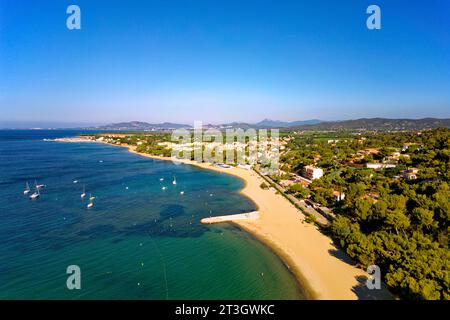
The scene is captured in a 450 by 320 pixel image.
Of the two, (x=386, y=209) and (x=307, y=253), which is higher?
(x=386, y=209)

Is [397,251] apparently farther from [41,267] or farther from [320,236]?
[41,267]

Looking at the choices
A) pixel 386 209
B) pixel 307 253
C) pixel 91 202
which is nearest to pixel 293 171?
pixel 386 209

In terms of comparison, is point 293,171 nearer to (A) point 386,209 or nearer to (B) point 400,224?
(A) point 386,209

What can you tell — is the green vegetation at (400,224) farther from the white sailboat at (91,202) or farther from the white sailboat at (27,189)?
the white sailboat at (27,189)

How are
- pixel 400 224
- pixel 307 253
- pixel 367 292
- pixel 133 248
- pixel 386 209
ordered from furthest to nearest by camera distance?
1. pixel 386 209
2. pixel 133 248
3. pixel 307 253
4. pixel 400 224
5. pixel 367 292

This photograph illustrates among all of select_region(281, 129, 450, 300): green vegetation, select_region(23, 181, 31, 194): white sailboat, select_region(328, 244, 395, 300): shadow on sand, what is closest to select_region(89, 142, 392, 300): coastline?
select_region(328, 244, 395, 300): shadow on sand

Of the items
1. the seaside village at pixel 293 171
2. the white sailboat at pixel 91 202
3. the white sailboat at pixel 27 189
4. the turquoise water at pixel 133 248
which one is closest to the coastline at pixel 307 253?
the turquoise water at pixel 133 248

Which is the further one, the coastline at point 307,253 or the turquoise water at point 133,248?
the turquoise water at point 133,248
